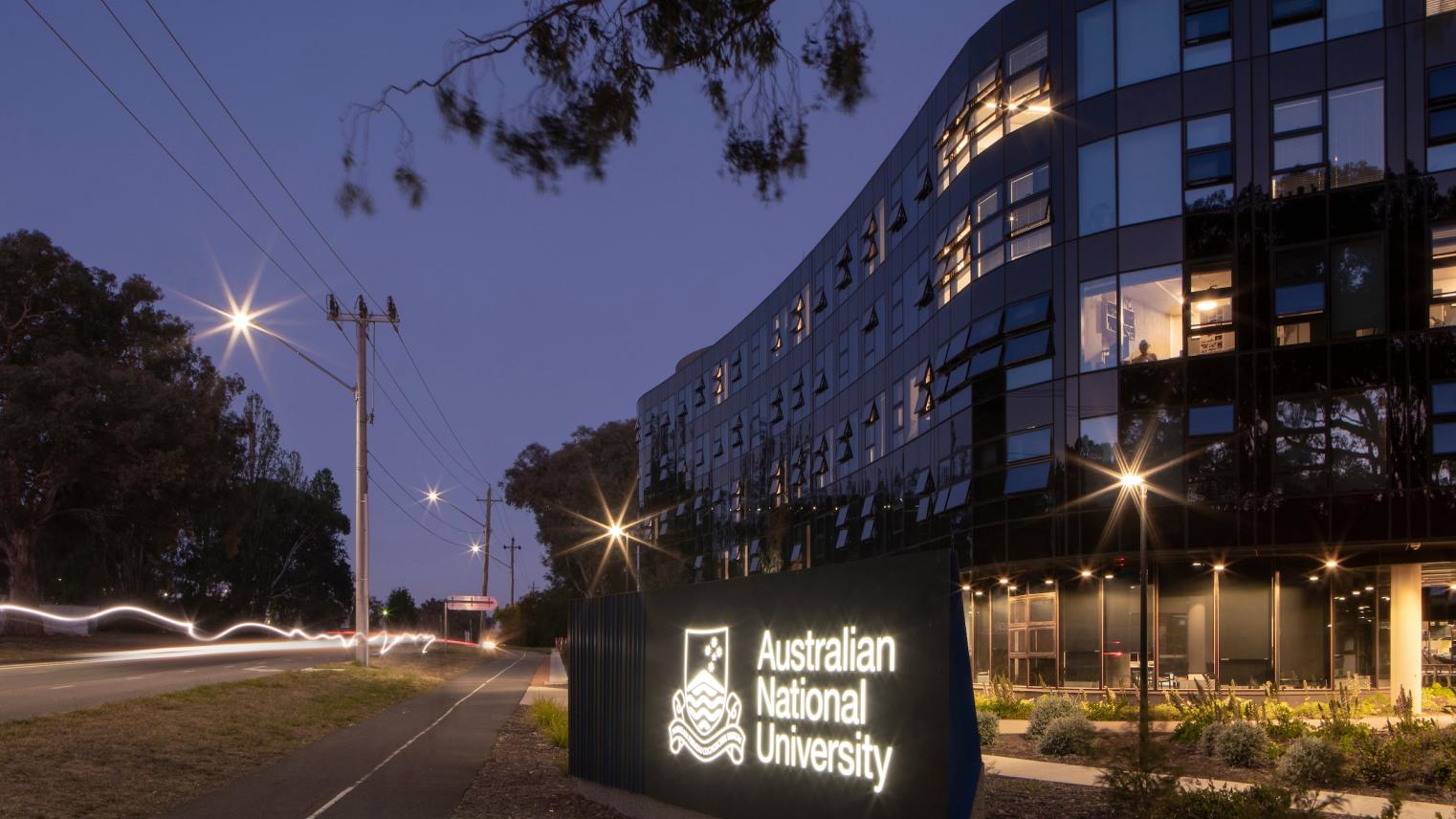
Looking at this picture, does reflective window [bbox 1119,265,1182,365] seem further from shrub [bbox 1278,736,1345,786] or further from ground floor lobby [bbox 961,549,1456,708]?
shrub [bbox 1278,736,1345,786]

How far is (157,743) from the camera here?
57.4 feet

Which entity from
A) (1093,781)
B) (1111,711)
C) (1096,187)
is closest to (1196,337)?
(1096,187)

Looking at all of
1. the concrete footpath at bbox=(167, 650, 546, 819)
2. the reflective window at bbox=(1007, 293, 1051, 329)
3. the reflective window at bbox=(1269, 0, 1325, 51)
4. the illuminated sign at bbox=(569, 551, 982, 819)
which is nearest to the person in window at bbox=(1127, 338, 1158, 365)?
the reflective window at bbox=(1007, 293, 1051, 329)

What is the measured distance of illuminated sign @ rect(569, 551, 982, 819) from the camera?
795 centimetres

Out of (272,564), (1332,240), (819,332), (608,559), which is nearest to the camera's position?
(1332,240)

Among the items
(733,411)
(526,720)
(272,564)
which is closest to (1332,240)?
(526,720)

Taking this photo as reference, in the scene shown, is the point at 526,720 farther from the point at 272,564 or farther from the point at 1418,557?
the point at 272,564

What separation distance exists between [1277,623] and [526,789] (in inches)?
761

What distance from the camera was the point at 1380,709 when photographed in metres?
20.4

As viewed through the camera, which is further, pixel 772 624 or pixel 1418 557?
pixel 1418 557

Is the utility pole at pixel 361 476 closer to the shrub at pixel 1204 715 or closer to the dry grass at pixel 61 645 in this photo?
the dry grass at pixel 61 645

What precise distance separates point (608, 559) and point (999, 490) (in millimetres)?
57112

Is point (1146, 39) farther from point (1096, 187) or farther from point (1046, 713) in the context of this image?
point (1046, 713)

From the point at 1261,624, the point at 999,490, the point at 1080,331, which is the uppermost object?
the point at 1080,331
